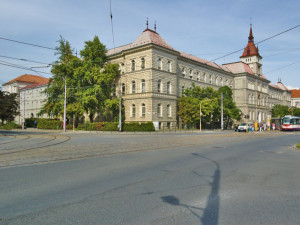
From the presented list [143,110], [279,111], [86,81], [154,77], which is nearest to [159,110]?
[143,110]

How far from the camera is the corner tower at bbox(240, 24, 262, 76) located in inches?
3105

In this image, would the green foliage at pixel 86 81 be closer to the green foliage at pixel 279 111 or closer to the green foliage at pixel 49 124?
the green foliage at pixel 49 124

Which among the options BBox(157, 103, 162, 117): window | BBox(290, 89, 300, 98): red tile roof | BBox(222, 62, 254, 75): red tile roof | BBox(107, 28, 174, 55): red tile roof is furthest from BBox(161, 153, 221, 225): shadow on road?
BBox(290, 89, 300, 98): red tile roof

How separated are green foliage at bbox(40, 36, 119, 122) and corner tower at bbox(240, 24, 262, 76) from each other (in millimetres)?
50583

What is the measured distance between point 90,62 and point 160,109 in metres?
14.7

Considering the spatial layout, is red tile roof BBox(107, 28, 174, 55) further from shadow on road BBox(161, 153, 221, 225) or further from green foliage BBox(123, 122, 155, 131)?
shadow on road BBox(161, 153, 221, 225)

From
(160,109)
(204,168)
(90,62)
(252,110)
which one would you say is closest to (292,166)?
(204,168)

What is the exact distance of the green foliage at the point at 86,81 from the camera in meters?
43.2

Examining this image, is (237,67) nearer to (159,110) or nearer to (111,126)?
(159,110)

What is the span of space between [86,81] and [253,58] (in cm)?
5658

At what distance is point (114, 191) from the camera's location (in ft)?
18.5

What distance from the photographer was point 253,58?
7944 centimetres

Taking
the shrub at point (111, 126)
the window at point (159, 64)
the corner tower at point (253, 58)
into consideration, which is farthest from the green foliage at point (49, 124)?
the corner tower at point (253, 58)

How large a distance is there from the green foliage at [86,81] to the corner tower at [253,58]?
5058cm
